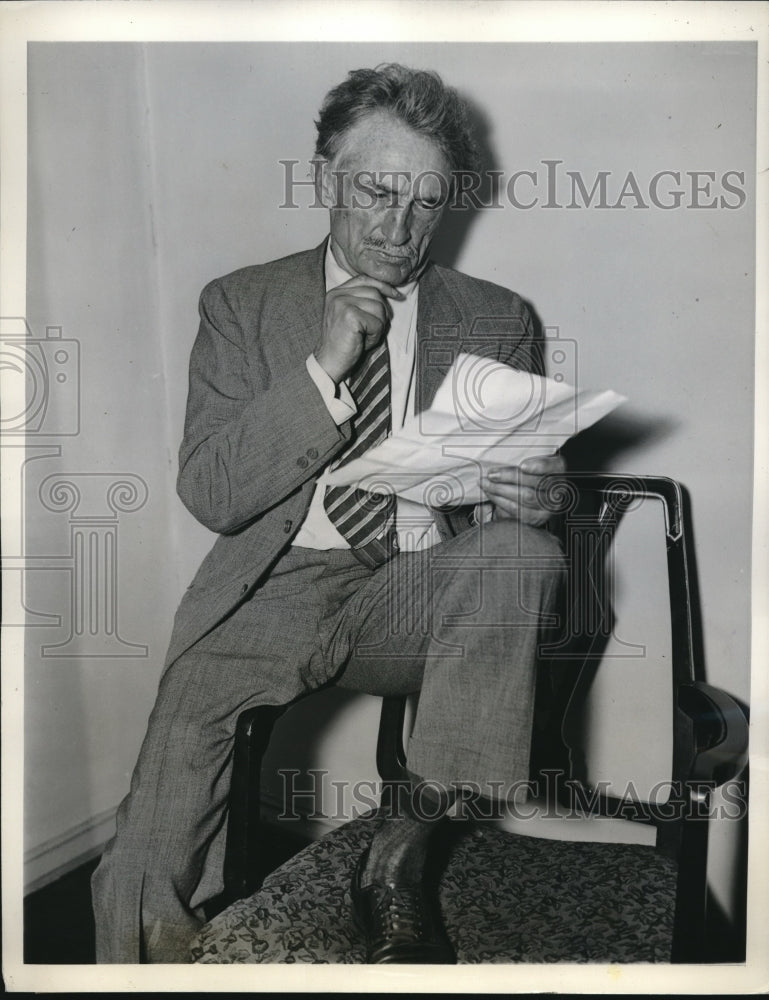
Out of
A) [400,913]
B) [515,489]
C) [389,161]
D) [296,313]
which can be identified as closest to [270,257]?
[296,313]

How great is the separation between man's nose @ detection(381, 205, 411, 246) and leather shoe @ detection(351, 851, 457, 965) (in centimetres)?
86

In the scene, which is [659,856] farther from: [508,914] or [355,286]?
[355,286]

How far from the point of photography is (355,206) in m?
1.28

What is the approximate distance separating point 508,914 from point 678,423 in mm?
714

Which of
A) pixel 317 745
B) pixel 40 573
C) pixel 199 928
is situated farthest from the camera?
pixel 317 745

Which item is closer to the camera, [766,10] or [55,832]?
[766,10]

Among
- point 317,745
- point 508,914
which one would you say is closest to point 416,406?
point 317,745

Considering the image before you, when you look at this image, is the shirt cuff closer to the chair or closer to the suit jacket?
the suit jacket

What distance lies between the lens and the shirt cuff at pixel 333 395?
1.25m

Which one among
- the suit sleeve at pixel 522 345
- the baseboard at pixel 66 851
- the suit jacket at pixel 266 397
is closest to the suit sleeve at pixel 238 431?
the suit jacket at pixel 266 397

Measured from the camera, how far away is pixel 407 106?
125 cm

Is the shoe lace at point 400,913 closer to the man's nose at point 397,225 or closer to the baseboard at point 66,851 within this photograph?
the baseboard at point 66,851

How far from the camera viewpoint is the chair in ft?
3.99

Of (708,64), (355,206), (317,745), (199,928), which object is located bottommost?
(199,928)
